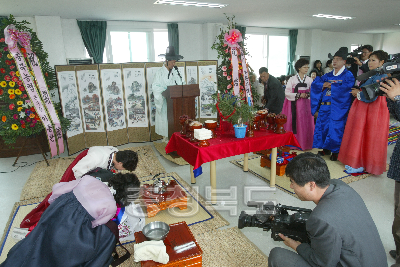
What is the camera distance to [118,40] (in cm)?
712

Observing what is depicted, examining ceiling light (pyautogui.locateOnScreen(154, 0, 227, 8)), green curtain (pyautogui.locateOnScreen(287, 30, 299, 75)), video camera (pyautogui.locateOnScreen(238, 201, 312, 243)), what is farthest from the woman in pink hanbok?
green curtain (pyautogui.locateOnScreen(287, 30, 299, 75))

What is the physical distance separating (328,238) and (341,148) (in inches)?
112

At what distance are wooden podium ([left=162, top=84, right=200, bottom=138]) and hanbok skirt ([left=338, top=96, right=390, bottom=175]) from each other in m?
2.21

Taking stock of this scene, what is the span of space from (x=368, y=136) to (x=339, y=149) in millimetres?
569

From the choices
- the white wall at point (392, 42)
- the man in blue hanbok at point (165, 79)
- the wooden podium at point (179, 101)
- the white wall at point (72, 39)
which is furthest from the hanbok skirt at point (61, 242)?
the white wall at point (392, 42)

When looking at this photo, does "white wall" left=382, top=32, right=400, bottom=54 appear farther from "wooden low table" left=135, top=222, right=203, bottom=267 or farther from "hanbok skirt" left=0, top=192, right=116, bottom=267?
"hanbok skirt" left=0, top=192, right=116, bottom=267

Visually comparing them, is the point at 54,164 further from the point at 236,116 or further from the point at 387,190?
the point at 387,190

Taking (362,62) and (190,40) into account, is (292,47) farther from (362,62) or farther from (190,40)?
(362,62)

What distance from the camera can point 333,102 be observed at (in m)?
3.68

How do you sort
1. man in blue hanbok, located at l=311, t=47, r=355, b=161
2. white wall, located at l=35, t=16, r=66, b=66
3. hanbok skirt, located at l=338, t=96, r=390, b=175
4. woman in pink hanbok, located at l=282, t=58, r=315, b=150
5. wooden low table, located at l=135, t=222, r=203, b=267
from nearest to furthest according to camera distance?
wooden low table, located at l=135, t=222, r=203, b=267 < hanbok skirt, located at l=338, t=96, r=390, b=175 < man in blue hanbok, located at l=311, t=47, r=355, b=161 < woman in pink hanbok, located at l=282, t=58, r=315, b=150 < white wall, located at l=35, t=16, r=66, b=66

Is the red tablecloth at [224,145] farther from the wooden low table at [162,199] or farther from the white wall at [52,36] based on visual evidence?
the white wall at [52,36]

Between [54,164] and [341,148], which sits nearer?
[341,148]

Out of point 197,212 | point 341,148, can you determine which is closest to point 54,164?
point 197,212

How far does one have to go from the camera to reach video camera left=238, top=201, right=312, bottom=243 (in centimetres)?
144
